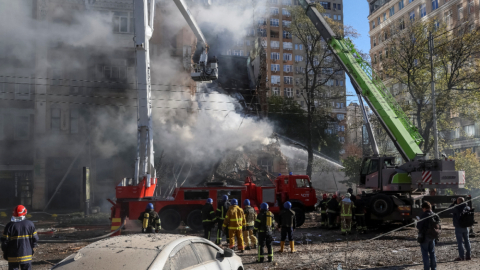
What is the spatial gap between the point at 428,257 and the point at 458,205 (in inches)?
88.4

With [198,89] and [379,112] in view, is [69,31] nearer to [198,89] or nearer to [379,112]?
[198,89]

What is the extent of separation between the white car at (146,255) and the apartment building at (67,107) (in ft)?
68.2

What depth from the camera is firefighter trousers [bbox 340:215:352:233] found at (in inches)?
520

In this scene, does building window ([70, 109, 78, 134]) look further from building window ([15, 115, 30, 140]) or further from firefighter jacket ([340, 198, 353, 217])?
firefighter jacket ([340, 198, 353, 217])

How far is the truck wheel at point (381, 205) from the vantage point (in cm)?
1332

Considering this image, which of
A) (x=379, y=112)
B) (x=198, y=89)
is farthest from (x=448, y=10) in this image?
(x=379, y=112)

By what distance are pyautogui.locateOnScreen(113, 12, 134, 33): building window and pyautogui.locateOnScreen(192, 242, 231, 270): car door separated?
24599 millimetres

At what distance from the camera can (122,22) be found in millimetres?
27438

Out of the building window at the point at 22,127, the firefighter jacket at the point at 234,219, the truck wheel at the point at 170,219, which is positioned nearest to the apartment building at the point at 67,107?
the building window at the point at 22,127

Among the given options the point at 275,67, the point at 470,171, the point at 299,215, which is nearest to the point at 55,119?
the point at 299,215

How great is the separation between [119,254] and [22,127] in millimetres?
25838

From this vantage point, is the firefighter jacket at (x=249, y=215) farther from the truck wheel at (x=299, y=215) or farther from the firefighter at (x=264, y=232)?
the truck wheel at (x=299, y=215)

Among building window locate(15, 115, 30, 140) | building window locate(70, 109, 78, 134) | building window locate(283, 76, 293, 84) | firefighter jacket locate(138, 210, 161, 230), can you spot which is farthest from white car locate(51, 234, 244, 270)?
building window locate(283, 76, 293, 84)

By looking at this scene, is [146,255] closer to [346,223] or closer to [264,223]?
[264,223]
